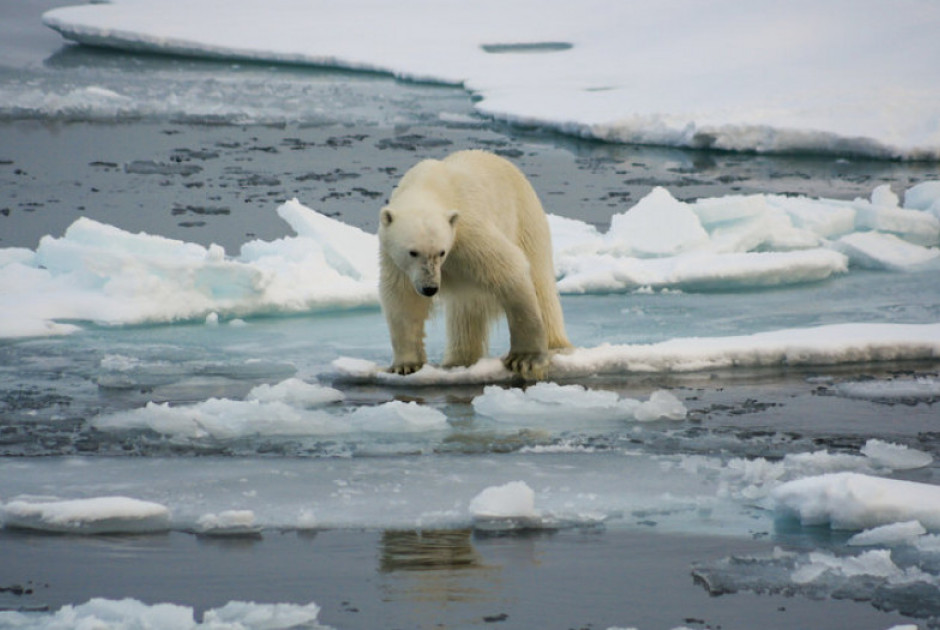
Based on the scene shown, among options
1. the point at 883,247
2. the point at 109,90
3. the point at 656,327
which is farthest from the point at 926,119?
the point at 109,90

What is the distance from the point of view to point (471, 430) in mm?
4480

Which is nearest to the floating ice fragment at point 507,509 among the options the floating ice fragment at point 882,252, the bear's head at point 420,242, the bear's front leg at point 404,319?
the bear's head at point 420,242

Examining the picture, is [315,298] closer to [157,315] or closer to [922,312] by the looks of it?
[157,315]

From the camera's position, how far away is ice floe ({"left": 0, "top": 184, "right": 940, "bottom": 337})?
632 cm

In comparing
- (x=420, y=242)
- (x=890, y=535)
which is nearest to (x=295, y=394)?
A: (x=420, y=242)

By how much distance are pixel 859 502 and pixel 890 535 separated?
13 cm

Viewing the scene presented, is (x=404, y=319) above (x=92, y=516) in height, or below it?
above

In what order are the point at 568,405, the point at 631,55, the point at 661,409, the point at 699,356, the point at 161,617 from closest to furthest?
the point at 161,617 < the point at 661,409 < the point at 568,405 < the point at 699,356 < the point at 631,55

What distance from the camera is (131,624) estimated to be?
286 centimetres

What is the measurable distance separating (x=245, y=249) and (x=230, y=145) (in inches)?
175

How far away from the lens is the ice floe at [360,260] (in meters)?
6.32

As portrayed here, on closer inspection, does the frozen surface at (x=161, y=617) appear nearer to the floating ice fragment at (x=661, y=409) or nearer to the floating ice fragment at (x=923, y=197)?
the floating ice fragment at (x=661, y=409)

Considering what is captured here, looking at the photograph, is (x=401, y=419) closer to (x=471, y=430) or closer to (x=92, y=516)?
(x=471, y=430)

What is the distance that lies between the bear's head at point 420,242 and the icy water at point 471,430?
0.42 metres
